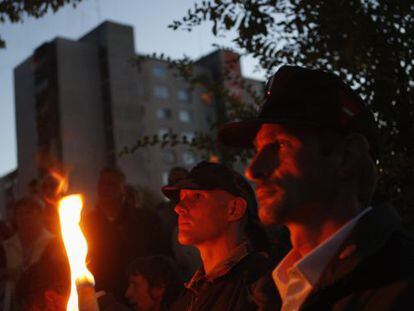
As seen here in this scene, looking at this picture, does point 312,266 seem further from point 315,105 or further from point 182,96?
point 182,96

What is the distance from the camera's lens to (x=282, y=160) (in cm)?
183

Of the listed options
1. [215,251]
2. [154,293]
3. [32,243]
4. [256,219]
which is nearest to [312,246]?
[215,251]

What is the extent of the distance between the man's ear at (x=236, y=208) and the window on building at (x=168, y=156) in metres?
50.1

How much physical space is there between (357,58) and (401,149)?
643mm

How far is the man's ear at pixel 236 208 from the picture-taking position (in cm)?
332

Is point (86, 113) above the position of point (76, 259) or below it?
above

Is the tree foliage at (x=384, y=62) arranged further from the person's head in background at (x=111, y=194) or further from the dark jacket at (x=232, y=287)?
the person's head in background at (x=111, y=194)

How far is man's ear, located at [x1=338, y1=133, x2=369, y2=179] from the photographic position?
1792 millimetres

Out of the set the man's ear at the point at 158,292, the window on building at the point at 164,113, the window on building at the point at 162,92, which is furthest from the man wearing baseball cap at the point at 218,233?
the window on building at the point at 162,92

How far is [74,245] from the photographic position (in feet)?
6.77

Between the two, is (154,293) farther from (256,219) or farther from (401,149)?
(401,149)

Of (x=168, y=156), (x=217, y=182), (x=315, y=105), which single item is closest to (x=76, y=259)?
(x=315, y=105)

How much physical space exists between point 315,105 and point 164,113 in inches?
2178

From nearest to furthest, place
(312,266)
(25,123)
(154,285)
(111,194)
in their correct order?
1. (312,266)
2. (154,285)
3. (111,194)
4. (25,123)
